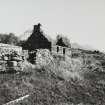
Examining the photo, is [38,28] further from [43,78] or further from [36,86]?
[36,86]

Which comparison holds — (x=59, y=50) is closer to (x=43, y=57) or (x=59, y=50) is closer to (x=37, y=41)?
(x=37, y=41)

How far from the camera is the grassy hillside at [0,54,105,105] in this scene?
12.5 metres

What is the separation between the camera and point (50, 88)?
14422mm

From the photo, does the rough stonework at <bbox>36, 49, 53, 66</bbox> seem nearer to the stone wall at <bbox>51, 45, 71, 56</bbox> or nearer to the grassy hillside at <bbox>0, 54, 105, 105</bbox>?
the grassy hillside at <bbox>0, 54, 105, 105</bbox>

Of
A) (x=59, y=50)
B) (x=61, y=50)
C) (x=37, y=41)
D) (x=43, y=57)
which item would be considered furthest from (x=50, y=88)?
(x=37, y=41)

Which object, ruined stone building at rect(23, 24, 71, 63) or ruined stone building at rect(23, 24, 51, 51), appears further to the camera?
ruined stone building at rect(23, 24, 51, 51)

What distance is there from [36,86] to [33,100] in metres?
1.93

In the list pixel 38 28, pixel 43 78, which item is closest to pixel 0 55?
pixel 43 78

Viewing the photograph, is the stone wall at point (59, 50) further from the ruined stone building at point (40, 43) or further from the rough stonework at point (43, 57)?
the rough stonework at point (43, 57)

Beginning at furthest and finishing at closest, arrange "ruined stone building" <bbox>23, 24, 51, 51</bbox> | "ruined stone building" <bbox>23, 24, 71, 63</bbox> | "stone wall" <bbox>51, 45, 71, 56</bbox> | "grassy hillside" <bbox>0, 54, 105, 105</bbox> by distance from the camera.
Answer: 1. "ruined stone building" <bbox>23, 24, 51, 51</bbox>
2. "ruined stone building" <bbox>23, 24, 71, 63</bbox>
3. "stone wall" <bbox>51, 45, 71, 56</bbox>
4. "grassy hillside" <bbox>0, 54, 105, 105</bbox>

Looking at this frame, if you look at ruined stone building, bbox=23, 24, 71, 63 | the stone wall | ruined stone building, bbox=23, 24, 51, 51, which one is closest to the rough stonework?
the stone wall

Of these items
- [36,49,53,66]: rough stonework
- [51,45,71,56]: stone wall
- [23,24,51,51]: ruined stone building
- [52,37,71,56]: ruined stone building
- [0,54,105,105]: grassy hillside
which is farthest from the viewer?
[23,24,51,51]: ruined stone building

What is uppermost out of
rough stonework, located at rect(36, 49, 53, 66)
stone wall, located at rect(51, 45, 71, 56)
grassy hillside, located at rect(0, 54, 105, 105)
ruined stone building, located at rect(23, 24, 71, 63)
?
ruined stone building, located at rect(23, 24, 71, 63)

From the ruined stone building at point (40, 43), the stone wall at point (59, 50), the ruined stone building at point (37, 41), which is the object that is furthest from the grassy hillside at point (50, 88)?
the ruined stone building at point (37, 41)
